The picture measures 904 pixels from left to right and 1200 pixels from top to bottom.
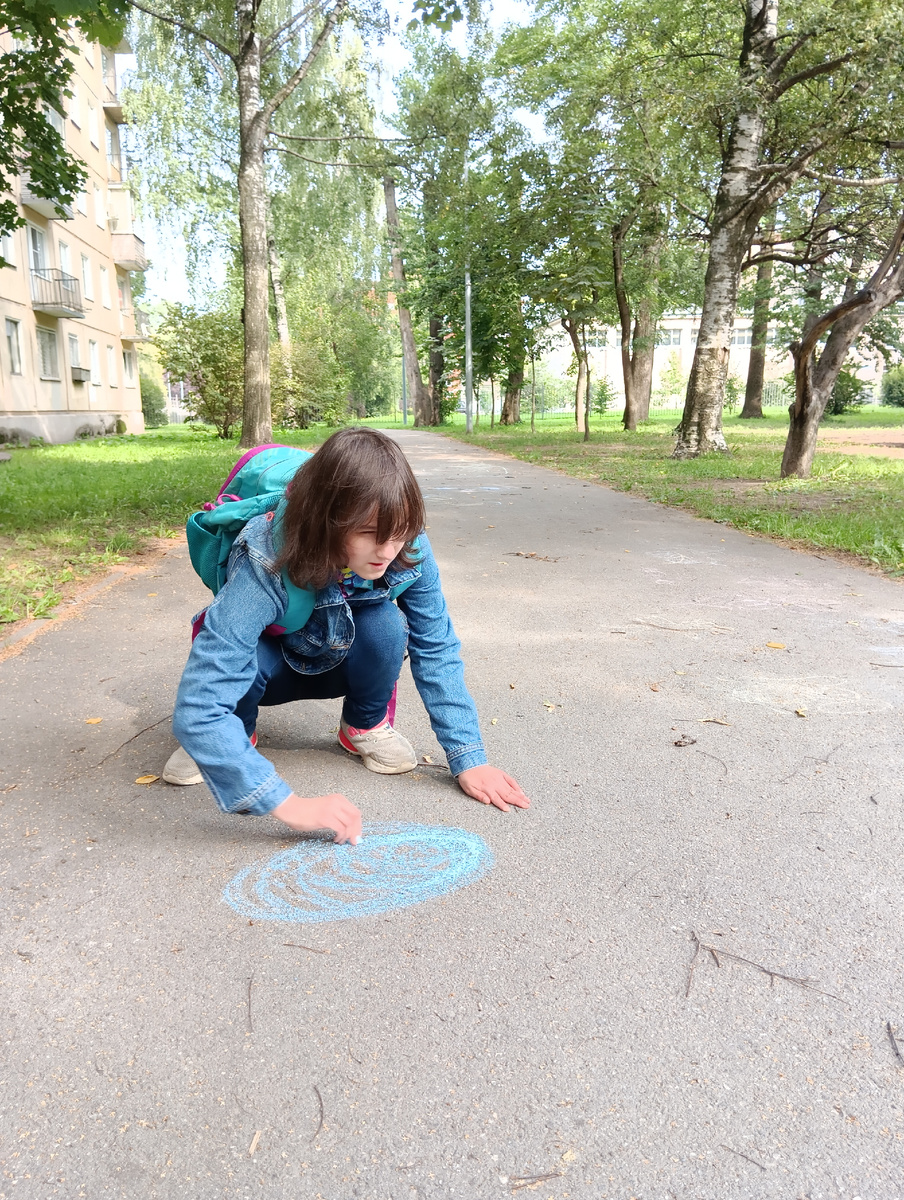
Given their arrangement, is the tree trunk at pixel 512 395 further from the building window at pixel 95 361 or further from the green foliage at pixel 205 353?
the building window at pixel 95 361

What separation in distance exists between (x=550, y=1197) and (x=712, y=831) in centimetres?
132

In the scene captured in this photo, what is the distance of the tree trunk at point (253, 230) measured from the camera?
14.6 metres

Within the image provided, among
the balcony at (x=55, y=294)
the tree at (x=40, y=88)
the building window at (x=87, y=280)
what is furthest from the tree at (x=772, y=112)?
the building window at (x=87, y=280)

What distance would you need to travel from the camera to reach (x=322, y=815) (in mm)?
2115

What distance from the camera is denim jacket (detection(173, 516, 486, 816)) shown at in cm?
200

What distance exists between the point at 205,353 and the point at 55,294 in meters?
4.82

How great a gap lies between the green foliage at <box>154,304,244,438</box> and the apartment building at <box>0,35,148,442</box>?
320cm

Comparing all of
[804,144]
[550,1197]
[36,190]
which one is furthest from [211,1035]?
[804,144]

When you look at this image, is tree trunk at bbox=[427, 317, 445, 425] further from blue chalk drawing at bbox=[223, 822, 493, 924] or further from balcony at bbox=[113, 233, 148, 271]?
blue chalk drawing at bbox=[223, 822, 493, 924]

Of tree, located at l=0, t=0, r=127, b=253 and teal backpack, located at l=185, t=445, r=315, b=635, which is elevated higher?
tree, located at l=0, t=0, r=127, b=253

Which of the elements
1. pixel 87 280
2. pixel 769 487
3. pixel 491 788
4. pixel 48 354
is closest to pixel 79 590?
pixel 491 788

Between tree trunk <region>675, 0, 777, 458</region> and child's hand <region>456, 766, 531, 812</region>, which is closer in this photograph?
child's hand <region>456, 766, 531, 812</region>

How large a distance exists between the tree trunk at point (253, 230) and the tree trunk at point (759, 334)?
51.3ft

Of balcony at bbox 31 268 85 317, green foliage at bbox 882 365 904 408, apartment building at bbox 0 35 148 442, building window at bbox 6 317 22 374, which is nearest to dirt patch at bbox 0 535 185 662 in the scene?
apartment building at bbox 0 35 148 442
